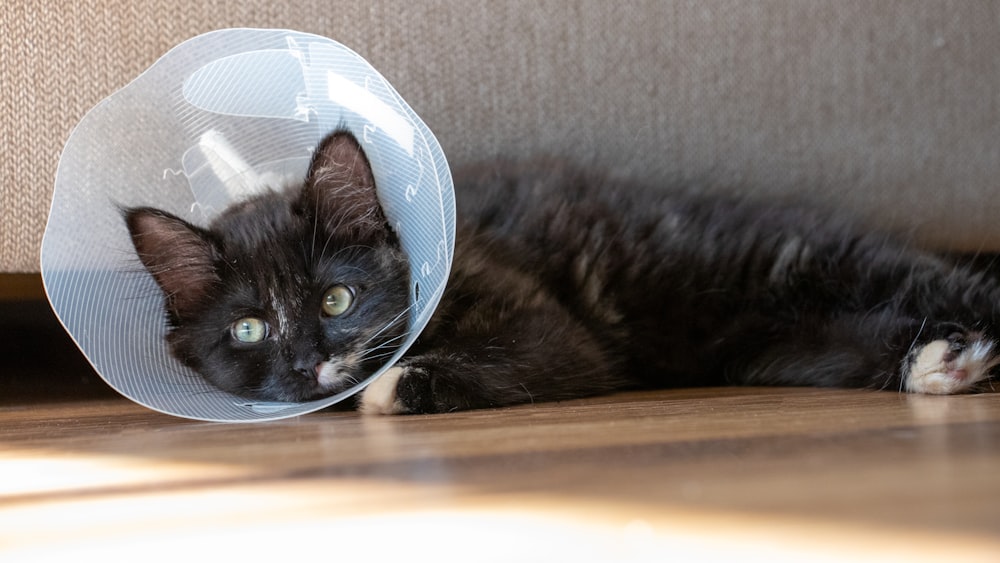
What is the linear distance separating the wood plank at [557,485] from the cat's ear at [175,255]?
405 mm

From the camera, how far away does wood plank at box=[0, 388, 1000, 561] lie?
0.69 metres

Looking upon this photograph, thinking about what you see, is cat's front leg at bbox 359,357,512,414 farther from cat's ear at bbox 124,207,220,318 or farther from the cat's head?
cat's ear at bbox 124,207,220,318

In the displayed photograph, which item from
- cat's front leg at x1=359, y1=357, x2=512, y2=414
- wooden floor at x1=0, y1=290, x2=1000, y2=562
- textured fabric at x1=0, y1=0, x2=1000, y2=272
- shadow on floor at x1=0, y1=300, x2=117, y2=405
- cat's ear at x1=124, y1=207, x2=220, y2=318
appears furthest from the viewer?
shadow on floor at x1=0, y1=300, x2=117, y2=405

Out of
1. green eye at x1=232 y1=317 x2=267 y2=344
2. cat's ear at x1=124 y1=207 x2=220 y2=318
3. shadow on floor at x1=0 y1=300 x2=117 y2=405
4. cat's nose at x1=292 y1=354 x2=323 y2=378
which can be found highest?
cat's ear at x1=124 y1=207 x2=220 y2=318

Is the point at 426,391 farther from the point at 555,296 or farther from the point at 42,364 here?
the point at 42,364

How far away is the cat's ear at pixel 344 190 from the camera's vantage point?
5.52 feet

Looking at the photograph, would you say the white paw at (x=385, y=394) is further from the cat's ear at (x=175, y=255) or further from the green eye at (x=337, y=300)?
the cat's ear at (x=175, y=255)

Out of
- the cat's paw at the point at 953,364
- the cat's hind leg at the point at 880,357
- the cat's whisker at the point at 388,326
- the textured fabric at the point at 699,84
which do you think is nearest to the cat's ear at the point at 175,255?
the cat's whisker at the point at 388,326

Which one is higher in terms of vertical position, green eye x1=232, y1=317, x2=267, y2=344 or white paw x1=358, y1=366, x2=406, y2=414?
green eye x1=232, y1=317, x2=267, y2=344

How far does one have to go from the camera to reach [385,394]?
157 cm

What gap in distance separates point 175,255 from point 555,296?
33.3 inches

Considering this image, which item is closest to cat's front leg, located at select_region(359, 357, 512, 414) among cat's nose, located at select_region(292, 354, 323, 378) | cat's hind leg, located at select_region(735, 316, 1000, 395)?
cat's nose, located at select_region(292, 354, 323, 378)

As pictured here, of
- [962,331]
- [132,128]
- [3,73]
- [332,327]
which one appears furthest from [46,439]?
[962,331]

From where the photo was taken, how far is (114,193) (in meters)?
1.75
